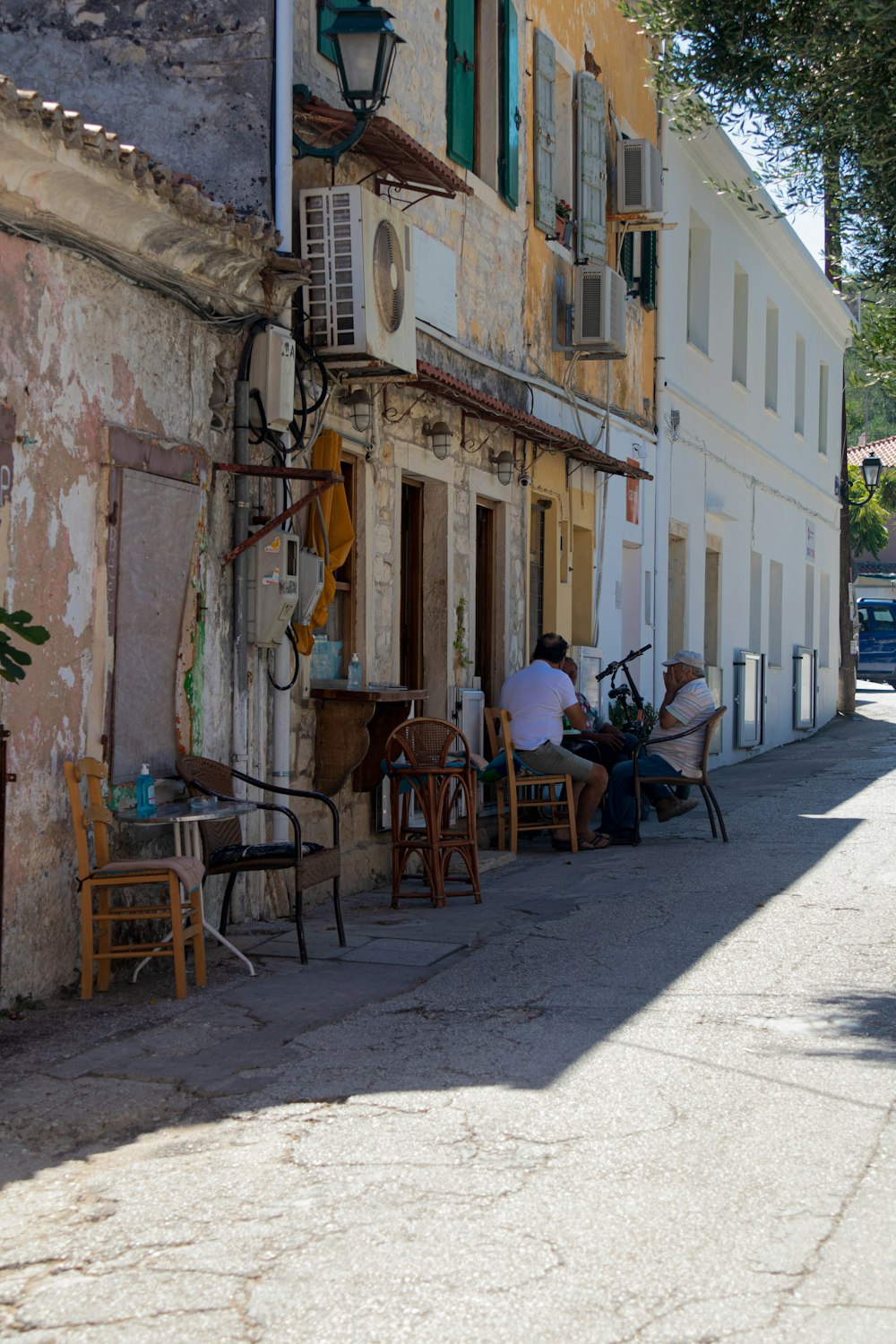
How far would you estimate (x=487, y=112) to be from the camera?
493 inches

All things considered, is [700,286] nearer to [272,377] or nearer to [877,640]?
[272,377]

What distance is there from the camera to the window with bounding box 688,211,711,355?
771 inches

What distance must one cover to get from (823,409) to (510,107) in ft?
54.7

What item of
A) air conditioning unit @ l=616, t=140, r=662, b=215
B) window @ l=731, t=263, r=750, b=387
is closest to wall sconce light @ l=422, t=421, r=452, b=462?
air conditioning unit @ l=616, t=140, r=662, b=215

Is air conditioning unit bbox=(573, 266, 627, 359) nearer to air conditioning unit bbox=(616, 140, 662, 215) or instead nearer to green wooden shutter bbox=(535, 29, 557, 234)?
green wooden shutter bbox=(535, 29, 557, 234)

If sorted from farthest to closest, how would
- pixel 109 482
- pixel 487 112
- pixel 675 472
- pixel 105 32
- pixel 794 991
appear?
pixel 675 472, pixel 487 112, pixel 105 32, pixel 109 482, pixel 794 991

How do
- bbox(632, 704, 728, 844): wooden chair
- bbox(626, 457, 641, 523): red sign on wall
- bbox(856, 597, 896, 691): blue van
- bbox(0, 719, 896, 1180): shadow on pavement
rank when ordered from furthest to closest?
bbox(856, 597, 896, 691): blue van → bbox(626, 457, 641, 523): red sign on wall → bbox(632, 704, 728, 844): wooden chair → bbox(0, 719, 896, 1180): shadow on pavement

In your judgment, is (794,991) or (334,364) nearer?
(794,991)

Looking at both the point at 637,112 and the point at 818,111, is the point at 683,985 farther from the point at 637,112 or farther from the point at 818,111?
the point at 637,112

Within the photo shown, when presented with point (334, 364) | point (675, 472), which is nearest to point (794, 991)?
point (334, 364)

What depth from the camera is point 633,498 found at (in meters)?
16.5

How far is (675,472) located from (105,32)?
411 inches

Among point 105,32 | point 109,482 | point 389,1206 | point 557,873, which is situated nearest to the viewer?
point 389,1206

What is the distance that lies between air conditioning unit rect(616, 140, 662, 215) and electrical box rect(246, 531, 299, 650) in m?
8.35
